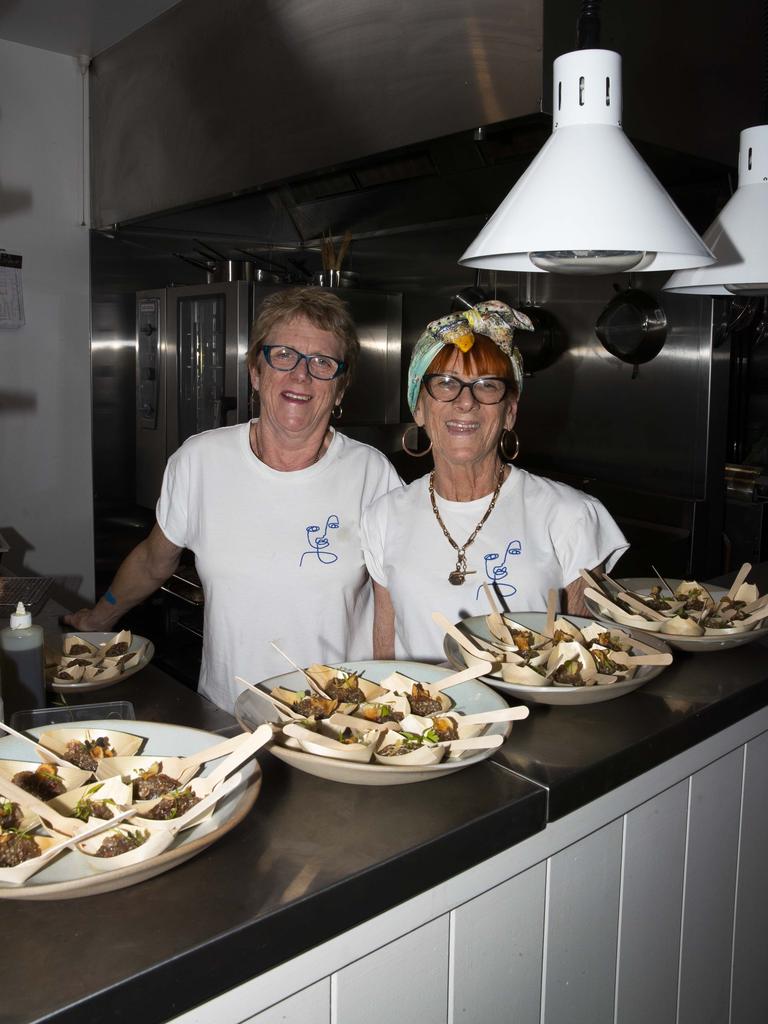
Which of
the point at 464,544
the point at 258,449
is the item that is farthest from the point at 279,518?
the point at 464,544

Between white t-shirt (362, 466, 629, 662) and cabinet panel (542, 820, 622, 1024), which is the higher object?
white t-shirt (362, 466, 629, 662)

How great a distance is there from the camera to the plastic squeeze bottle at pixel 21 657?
1.55 meters

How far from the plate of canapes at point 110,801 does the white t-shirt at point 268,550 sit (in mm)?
972

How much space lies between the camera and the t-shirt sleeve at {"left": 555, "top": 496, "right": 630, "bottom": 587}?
2051mm

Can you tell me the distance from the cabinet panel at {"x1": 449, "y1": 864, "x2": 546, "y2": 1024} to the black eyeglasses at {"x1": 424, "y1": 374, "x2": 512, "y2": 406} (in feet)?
3.46

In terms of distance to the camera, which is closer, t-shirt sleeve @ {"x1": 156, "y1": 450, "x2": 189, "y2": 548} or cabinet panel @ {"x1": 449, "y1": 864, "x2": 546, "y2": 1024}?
cabinet panel @ {"x1": 449, "y1": 864, "x2": 546, "y2": 1024}

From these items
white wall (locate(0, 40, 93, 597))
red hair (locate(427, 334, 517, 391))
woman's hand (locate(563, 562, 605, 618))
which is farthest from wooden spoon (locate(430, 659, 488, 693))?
white wall (locate(0, 40, 93, 597))

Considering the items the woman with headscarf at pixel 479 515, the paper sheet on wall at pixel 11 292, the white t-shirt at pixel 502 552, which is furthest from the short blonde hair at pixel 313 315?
the paper sheet on wall at pixel 11 292

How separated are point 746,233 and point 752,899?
1.33m

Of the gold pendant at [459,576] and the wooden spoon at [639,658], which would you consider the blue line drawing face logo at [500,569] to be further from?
the wooden spoon at [639,658]

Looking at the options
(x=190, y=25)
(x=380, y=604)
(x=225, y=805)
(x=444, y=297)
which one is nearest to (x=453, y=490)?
(x=380, y=604)

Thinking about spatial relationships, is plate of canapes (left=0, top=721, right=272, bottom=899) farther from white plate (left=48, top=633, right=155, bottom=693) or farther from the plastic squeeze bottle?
white plate (left=48, top=633, right=155, bottom=693)

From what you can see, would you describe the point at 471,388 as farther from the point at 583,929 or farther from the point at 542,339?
the point at 542,339

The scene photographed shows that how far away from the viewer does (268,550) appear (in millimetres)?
2262
